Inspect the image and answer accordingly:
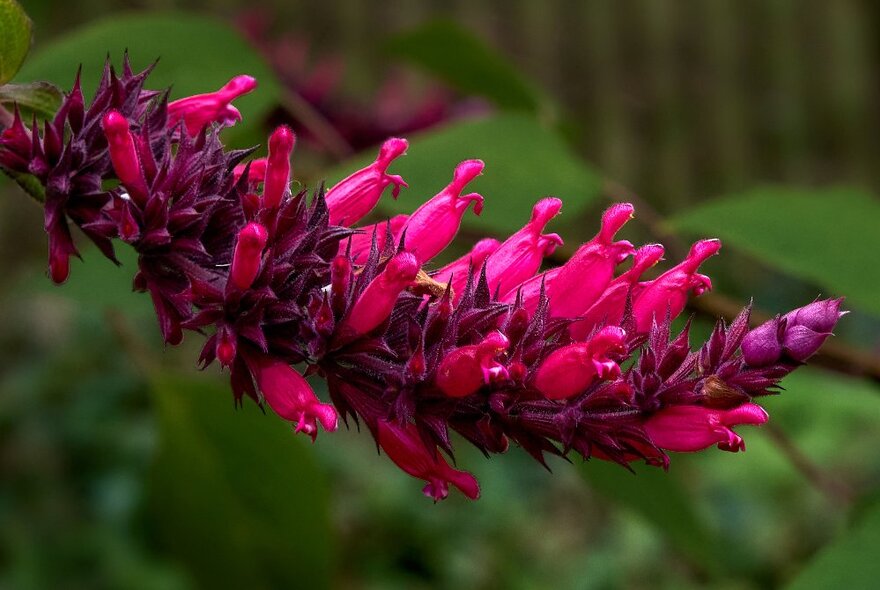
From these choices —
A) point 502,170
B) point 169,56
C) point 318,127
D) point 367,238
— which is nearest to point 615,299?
point 367,238

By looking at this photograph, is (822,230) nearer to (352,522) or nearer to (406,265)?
(406,265)

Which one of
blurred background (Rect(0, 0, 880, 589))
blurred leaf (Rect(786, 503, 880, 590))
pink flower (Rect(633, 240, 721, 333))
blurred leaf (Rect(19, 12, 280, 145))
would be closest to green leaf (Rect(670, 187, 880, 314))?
blurred background (Rect(0, 0, 880, 589))

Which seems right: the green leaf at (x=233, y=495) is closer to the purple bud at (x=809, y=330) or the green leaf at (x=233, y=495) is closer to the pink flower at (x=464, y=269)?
the pink flower at (x=464, y=269)

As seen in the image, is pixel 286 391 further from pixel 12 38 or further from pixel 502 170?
pixel 502 170

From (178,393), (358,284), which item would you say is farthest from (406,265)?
(178,393)

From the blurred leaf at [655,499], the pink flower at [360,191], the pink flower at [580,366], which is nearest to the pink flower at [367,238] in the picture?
the pink flower at [360,191]

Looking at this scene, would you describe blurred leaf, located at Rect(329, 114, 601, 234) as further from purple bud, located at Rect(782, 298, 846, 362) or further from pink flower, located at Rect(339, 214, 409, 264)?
purple bud, located at Rect(782, 298, 846, 362)

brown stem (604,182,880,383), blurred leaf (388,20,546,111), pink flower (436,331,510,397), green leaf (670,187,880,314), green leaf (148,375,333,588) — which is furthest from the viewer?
blurred leaf (388,20,546,111)
